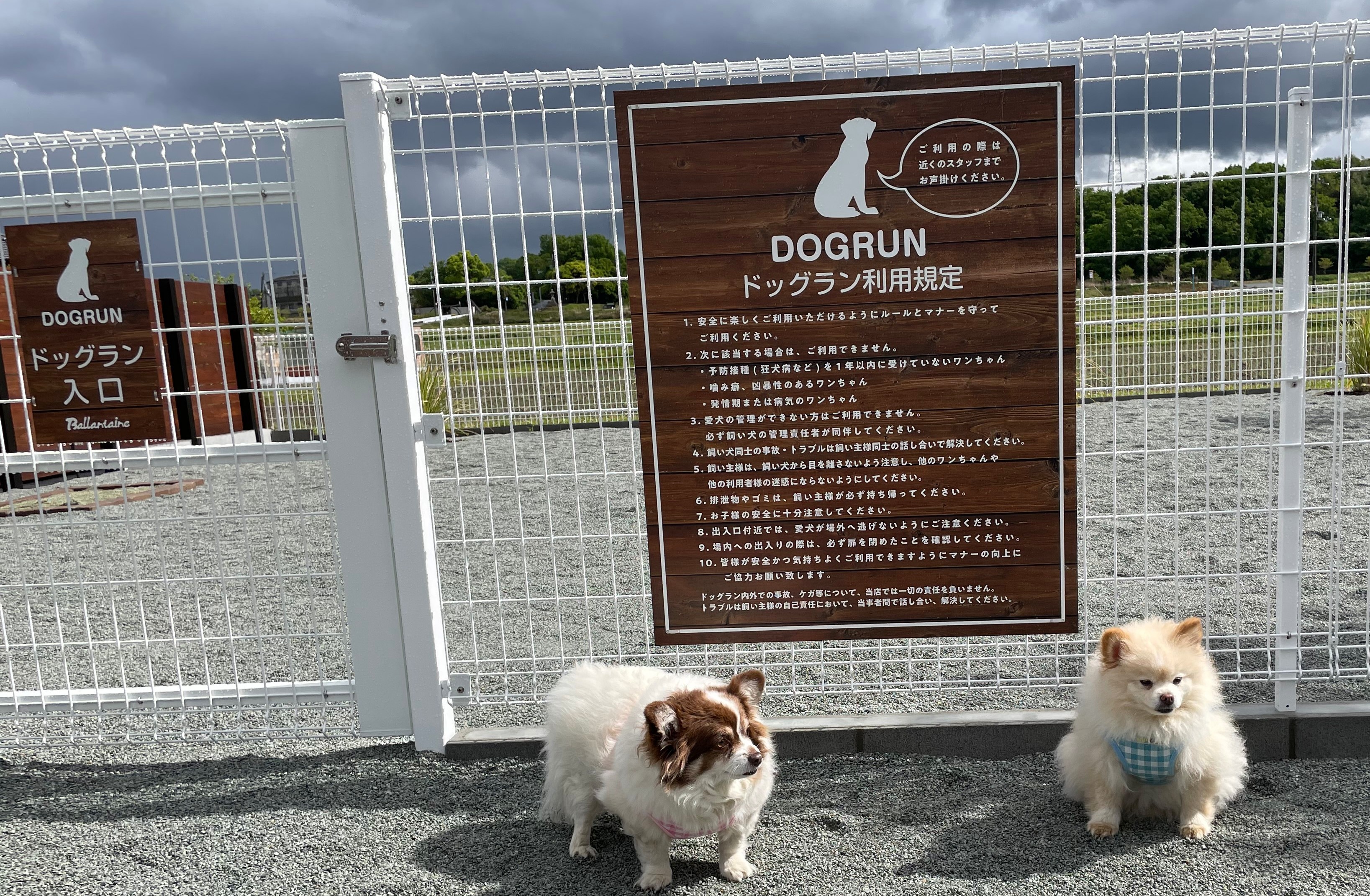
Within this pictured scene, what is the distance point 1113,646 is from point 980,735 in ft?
2.44

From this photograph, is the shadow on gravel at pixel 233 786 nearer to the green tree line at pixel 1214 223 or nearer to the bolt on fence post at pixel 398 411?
the bolt on fence post at pixel 398 411

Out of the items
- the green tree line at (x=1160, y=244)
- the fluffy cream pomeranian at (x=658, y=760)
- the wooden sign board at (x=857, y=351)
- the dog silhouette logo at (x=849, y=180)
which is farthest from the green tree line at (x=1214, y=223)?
the fluffy cream pomeranian at (x=658, y=760)

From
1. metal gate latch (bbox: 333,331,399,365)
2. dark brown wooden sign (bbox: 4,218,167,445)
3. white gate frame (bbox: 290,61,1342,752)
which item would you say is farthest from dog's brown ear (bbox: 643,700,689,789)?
dark brown wooden sign (bbox: 4,218,167,445)

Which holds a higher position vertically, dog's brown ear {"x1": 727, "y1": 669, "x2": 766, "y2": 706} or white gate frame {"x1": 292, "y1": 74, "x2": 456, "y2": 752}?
white gate frame {"x1": 292, "y1": 74, "x2": 456, "y2": 752}

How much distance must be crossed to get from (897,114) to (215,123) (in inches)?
85.5

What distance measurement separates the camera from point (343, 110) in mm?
2883

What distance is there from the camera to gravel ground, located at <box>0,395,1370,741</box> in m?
3.21

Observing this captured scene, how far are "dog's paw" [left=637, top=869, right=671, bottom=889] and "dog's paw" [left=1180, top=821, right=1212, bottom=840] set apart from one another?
1.43 m

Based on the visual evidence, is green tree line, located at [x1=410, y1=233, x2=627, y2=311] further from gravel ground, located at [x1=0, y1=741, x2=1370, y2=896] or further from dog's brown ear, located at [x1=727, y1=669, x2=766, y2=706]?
gravel ground, located at [x1=0, y1=741, x2=1370, y2=896]

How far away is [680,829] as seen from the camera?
2383 mm

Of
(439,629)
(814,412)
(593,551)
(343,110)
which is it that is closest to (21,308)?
(343,110)

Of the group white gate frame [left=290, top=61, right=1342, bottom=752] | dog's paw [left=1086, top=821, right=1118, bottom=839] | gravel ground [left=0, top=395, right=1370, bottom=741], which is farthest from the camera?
gravel ground [left=0, top=395, right=1370, bottom=741]

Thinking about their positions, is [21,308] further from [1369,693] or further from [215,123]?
[1369,693]

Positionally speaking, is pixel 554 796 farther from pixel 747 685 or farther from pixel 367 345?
pixel 367 345
